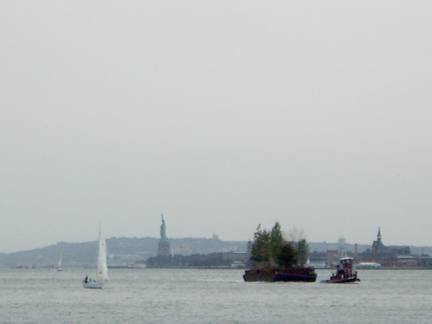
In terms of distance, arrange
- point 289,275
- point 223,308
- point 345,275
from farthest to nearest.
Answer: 1. point 345,275
2. point 289,275
3. point 223,308

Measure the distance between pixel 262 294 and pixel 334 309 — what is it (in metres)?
35.3

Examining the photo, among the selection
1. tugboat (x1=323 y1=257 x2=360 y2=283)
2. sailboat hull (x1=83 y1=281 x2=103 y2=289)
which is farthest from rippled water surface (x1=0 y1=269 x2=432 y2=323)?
tugboat (x1=323 y1=257 x2=360 y2=283)

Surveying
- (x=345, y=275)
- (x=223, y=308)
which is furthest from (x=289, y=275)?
(x=223, y=308)

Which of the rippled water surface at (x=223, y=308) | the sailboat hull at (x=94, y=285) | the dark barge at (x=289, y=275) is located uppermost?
the dark barge at (x=289, y=275)

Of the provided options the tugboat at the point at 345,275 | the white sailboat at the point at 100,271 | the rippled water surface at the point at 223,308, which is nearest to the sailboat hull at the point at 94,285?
the white sailboat at the point at 100,271

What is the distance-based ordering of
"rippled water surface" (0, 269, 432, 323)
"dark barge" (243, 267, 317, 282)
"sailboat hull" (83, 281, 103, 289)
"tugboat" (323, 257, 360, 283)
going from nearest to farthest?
1. "rippled water surface" (0, 269, 432, 323)
2. "sailboat hull" (83, 281, 103, 289)
3. "tugboat" (323, 257, 360, 283)
4. "dark barge" (243, 267, 317, 282)

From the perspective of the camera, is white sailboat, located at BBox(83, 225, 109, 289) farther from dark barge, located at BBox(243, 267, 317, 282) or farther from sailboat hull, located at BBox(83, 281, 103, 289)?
dark barge, located at BBox(243, 267, 317, 282)

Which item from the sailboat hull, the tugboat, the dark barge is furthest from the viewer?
the dark barge

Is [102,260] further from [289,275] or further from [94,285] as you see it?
[289,275]

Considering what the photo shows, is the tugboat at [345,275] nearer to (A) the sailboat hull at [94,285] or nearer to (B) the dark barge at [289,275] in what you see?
(B) the dark barge at [289,275]

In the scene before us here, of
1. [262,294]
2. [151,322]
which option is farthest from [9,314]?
[262,294]

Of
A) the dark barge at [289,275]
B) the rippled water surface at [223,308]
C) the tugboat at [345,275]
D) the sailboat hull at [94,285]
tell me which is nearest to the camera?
the rippled water surface at [223,308]

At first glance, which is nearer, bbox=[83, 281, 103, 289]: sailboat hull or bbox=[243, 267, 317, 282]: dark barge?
bbox=[83, 281, 103, 289]: sailboat hull

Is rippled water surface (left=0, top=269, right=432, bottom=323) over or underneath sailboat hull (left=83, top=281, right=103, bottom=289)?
underneath
